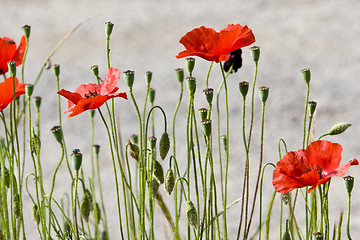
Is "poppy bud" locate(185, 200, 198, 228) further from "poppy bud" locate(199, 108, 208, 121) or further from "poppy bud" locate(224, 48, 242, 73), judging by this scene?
"poppy bud" locate(224, 48, 242, 73)

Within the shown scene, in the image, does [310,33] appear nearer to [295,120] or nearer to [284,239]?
[295,120]

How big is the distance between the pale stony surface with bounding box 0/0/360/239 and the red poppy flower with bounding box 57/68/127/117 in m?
0.76

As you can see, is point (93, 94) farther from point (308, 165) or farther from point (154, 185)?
point (308, 165)

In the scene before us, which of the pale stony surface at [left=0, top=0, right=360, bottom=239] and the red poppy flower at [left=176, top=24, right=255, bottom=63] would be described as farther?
the pale stony surface at [left=0, top=0, right=360, bottom=239]

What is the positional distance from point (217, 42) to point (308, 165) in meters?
0.17

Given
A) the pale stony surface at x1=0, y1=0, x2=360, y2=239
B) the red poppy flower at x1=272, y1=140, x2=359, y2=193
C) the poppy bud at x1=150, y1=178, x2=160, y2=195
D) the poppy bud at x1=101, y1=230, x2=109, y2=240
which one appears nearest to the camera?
the red poppy flower at x1=272, y1=140, x2=359, y2=193

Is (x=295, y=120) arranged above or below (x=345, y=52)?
below

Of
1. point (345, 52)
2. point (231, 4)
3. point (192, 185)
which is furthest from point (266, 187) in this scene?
point (231, 4)

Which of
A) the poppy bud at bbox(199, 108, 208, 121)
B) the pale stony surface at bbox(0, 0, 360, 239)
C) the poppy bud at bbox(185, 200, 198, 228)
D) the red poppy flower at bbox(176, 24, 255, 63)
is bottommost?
the poppy bud at bbox(185, 200, 198, 228)

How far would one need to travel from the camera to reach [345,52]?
7.65ft

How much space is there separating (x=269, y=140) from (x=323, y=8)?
92 cm

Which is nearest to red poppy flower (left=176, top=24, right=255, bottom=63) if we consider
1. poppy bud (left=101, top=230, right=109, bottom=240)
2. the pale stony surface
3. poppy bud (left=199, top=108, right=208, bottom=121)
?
poppy bud (left=199, top=108, right=208, bottom=121)

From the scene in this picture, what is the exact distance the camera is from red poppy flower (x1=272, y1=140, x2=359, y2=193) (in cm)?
72

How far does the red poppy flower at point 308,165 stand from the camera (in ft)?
2.36
